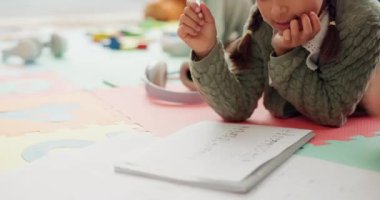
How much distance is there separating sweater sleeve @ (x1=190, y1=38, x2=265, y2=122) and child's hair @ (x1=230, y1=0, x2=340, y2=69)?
2cm

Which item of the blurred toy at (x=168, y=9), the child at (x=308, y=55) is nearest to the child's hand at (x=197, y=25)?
the child at (x=308, y=55)

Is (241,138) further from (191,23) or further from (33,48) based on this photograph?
(33,48)

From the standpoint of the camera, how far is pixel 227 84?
0.77 metres

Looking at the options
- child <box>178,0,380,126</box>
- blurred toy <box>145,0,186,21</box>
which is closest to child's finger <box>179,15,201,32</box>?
child <box>178,0,380,126</box>

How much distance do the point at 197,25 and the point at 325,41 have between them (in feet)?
0.55

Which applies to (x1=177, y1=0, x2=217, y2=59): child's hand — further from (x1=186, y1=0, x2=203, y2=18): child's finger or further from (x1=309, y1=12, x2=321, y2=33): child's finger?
(x1=309, y1=12, x2=321, y2=33): child's finger

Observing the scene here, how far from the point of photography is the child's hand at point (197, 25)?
28.7 inches

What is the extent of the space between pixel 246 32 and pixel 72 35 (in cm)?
99

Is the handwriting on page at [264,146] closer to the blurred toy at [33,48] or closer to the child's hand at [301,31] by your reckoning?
the child's hand at [301,31]

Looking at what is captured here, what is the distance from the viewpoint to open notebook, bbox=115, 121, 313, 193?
561 millimetres

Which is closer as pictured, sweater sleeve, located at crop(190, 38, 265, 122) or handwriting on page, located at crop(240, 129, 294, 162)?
handwriting on page, located at crop(240, 129, 294, 162)

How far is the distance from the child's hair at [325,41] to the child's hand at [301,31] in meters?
0.04

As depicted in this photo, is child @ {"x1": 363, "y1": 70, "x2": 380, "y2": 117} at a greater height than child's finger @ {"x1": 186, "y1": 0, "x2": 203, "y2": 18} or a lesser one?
lesser

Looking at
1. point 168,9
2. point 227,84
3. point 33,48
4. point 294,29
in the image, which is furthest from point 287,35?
point 168,9
